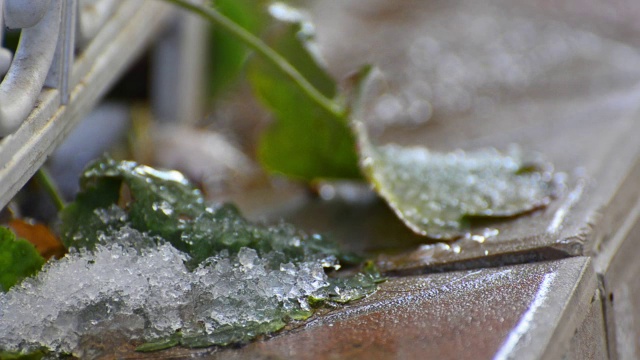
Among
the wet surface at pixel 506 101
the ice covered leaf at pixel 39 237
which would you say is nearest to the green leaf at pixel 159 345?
the ice covered leaf at pixel 39 237

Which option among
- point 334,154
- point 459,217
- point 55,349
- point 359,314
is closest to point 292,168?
point 334,154

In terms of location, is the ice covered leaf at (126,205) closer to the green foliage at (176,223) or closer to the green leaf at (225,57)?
the green foliage at (176,223)

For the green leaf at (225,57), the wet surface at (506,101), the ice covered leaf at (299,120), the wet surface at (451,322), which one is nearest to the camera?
the wet surface at (451,322)

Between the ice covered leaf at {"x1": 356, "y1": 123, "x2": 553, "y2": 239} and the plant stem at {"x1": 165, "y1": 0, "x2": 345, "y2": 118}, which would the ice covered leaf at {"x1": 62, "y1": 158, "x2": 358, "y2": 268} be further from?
the plant stem at {"x1": 165, "y1": 0, "x2": 345, "y2": 118}

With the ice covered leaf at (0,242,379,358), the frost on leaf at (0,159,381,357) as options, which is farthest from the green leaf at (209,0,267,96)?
the ice covered leaf at (0,242,379,358)

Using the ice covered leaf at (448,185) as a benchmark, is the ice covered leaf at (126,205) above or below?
above

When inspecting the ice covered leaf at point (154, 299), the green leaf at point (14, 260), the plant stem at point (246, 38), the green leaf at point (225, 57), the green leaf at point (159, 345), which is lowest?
the green leaf at point (159, 345)

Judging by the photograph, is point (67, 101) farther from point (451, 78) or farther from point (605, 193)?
point (451, 78)
